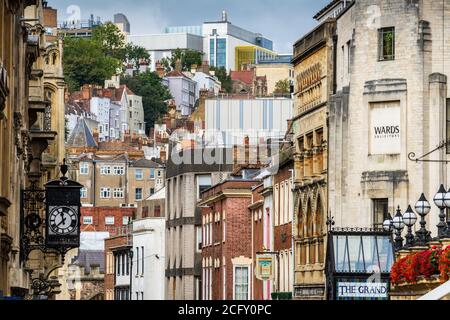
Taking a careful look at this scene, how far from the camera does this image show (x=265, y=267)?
3514 inches

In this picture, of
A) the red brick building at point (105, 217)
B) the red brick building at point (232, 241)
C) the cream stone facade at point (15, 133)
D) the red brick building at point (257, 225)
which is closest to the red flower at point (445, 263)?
the cream stone facade at point (15, 133)

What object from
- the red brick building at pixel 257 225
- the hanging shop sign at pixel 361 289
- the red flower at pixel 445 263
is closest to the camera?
the red flower at pixel 445 263

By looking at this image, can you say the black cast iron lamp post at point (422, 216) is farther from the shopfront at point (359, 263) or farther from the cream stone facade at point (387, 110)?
the cream stone facade at point (387, 110)

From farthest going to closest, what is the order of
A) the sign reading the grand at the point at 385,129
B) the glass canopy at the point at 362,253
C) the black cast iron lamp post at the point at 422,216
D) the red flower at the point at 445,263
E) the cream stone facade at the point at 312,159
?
1. the cream stone facade at the point at 312,159
2. the sign reading the grand at the point at 385,129
3. the glass canopy at the point at 362,253
4. the black cast iron lamp post at the point at 422,216
5. the red flower at the point at 445,263

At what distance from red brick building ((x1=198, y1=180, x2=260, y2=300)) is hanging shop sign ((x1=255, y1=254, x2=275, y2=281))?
1380cm

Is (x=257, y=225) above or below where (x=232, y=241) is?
above

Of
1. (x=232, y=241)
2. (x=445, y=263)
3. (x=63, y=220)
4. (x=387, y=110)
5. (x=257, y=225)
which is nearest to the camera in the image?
(x=445, y=263)

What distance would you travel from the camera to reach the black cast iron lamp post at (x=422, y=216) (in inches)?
1845

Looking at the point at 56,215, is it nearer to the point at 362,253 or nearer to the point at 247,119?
the point at 362,253

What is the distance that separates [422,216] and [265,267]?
42785 millimetres

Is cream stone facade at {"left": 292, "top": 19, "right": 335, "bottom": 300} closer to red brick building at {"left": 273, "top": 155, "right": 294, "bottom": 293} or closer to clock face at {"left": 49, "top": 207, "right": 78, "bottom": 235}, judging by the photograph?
red brick building at {"left": 273, "top": 155, "right": 294, "bottom": 293}

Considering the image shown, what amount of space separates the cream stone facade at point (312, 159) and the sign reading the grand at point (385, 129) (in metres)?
4.77

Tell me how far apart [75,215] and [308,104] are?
4891 centimetres

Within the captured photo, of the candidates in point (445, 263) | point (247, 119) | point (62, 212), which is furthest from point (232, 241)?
point (445, 263)
